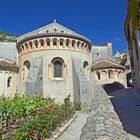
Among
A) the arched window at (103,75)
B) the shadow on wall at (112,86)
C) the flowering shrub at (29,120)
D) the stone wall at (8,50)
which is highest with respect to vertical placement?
the stone wall at (8,50)

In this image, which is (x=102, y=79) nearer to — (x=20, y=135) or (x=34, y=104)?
(x=34, y=104)

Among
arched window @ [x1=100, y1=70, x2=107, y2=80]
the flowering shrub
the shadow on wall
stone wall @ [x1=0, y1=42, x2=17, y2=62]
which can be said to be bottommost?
the flowering shrub

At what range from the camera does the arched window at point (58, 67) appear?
95.6 feet

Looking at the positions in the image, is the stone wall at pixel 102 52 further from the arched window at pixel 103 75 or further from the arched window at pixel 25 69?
the arched window at pixel 25 69

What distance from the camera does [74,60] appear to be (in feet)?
95.8

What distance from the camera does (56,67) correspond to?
29.2m

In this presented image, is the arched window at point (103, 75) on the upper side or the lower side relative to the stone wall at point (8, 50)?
lower

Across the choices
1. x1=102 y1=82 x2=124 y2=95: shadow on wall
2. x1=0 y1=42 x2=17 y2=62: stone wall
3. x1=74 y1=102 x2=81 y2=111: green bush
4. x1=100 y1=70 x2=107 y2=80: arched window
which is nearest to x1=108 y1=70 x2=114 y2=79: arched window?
x1=100 y1=70 x2=107 y2=80: arched window

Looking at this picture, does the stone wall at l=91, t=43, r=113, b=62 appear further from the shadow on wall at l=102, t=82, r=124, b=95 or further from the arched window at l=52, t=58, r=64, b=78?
the arched window at l=52, t=58, r=64, b=78

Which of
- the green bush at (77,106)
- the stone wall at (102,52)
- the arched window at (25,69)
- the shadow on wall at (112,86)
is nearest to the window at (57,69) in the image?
the arched window at (25,69)

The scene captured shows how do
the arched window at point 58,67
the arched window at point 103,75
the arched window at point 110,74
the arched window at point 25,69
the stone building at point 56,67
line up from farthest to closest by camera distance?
the arched window at point 110,74, the arched window at point 103,75, the arched window at point 25,69, the arched window at point 58,67, the stone building at point 56,67

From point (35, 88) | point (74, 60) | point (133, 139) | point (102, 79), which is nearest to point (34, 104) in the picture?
point (133, 139)

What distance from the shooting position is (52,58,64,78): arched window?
29.1 metres

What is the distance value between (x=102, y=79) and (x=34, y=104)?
21323mm
